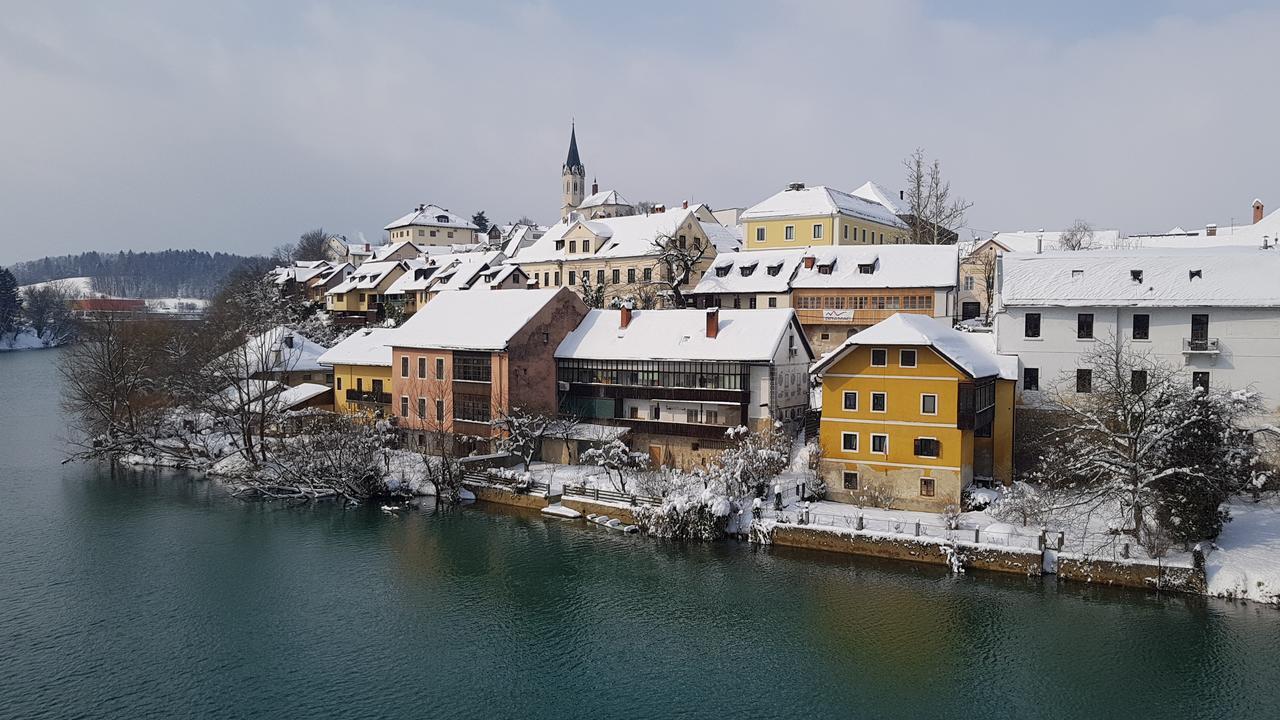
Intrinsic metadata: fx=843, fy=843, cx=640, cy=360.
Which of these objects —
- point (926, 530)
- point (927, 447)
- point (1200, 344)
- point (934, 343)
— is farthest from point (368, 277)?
point (1200, 344)

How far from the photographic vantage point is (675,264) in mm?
59625

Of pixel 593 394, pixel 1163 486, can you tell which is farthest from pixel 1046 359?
pixel 593 394

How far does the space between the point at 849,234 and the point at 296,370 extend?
40.4m

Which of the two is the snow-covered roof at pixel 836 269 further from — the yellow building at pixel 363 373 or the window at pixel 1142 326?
the yellow building at pixel 363 373

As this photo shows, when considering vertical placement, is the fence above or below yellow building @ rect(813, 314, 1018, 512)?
below

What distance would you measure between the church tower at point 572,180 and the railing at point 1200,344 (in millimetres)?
95038

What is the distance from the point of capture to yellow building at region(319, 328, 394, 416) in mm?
49406

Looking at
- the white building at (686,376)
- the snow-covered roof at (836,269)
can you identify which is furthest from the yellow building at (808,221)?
the white building at (686,376)

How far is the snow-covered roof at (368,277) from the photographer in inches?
3123

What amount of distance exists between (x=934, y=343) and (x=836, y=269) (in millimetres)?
20408

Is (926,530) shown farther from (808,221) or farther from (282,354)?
(282,354)

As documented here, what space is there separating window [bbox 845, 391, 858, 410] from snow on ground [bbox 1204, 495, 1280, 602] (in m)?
12.7

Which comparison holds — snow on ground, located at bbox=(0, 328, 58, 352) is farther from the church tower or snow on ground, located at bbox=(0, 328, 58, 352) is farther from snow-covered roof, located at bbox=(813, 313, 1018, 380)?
snow-covered roof, located at bbox=(813, 313, 1018, 380)

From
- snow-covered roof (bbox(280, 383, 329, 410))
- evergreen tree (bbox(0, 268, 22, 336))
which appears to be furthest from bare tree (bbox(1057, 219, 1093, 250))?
evergreen tree (bbox(0, 268, 22, 336))
